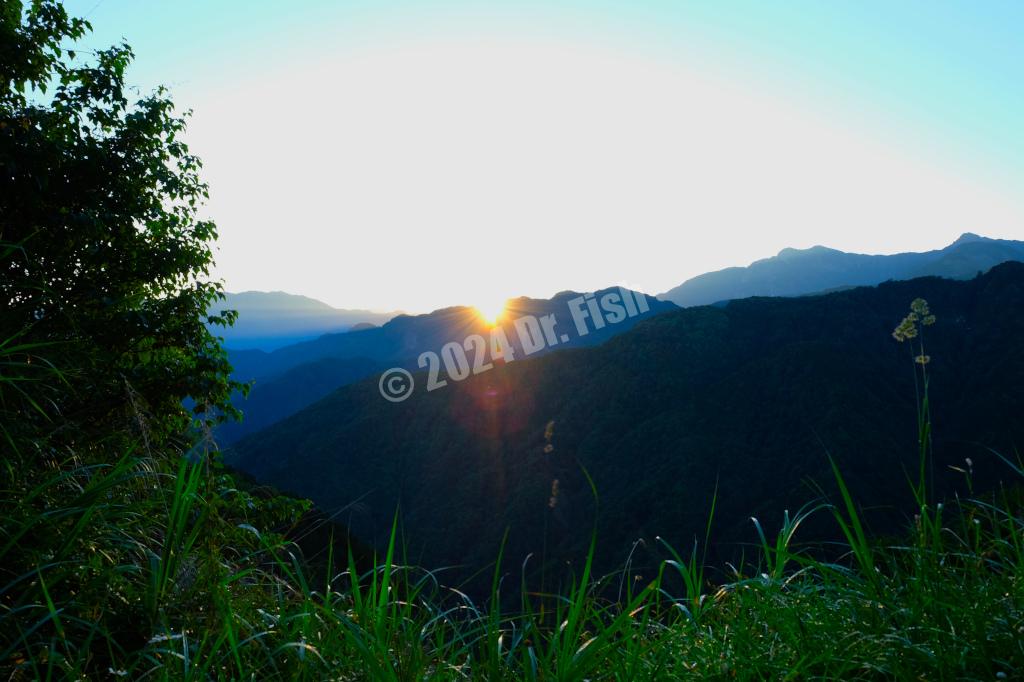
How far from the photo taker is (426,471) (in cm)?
6203

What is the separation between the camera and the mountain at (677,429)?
42.2 m

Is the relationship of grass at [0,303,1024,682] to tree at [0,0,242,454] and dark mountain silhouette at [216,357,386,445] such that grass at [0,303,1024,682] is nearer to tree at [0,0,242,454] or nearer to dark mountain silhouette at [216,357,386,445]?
tree at [0,0,242,454]

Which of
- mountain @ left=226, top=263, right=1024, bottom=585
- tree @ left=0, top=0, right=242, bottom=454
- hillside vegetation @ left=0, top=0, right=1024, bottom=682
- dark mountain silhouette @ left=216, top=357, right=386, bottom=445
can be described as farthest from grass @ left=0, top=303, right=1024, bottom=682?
dark mountain silhouette @ left=216, top=357, right=386, bottom=445

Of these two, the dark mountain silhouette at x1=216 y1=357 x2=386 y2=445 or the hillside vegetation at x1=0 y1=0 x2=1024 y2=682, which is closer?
the hillside vegetation at x1=0 y1=0 x2=1024 y2=682

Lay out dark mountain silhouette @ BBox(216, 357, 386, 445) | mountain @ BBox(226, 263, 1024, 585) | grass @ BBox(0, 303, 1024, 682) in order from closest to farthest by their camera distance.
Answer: grass @ BBox(0, 303, 1024, 682)
mountain @ BBox(226, 263, 1024, 585)
dark mountain silhouette @ BBox(216, 357, 386, 445)

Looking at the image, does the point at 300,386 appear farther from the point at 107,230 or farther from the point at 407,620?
the point at 407,620

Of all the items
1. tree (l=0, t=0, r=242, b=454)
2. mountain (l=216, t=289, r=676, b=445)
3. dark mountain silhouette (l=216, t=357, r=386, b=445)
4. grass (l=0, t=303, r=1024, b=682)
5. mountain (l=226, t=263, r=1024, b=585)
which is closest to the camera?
grass (l=0, t=303, r=1024, b=682)

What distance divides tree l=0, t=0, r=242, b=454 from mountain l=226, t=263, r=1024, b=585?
3038 cm

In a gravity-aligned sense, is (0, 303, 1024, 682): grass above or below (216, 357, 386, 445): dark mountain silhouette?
above

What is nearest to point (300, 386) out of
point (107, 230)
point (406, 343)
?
point (406, 343)

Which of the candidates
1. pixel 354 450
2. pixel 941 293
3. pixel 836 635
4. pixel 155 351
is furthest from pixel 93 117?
pixel 941 293

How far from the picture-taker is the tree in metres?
6.31

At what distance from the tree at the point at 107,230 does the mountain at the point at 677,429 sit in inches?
1196

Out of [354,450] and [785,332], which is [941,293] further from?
[354,450]
